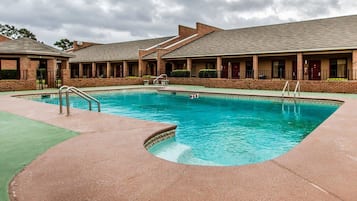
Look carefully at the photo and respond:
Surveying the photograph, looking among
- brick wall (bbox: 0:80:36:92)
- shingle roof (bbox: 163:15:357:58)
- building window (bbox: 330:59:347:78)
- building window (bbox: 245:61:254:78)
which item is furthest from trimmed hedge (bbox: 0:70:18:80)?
building window (bbox: 330:59:347:78)

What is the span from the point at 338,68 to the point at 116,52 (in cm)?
2508

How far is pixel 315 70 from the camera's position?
23.3 meters

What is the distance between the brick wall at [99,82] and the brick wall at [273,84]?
15.1ft

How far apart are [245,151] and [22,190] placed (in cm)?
515

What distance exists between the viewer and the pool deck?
3064 millimetres

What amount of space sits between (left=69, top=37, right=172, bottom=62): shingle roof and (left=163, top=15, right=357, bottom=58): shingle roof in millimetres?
6314

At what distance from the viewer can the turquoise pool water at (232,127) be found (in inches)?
257

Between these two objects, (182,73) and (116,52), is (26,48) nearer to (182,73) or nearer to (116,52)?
(182,73)

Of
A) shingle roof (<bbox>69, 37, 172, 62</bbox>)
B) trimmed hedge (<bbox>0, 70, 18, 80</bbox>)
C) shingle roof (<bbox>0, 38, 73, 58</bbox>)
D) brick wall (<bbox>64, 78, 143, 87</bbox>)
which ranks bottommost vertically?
brick wall (<bbox>64, 78, 143, 87</bbox>)

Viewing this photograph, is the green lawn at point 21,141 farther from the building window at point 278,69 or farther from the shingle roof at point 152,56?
the shingle roof at point 152,56

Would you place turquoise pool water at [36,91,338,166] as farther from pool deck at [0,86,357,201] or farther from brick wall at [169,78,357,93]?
brick wall at [169,78,357,93]

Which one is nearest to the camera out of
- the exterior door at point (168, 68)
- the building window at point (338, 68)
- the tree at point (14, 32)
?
the building window at point (338, 68)

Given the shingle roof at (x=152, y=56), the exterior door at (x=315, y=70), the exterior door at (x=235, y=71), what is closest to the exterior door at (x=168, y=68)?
the shingle roof at (x=152, y=56)

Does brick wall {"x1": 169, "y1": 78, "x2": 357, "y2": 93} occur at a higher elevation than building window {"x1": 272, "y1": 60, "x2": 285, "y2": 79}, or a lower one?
lower
